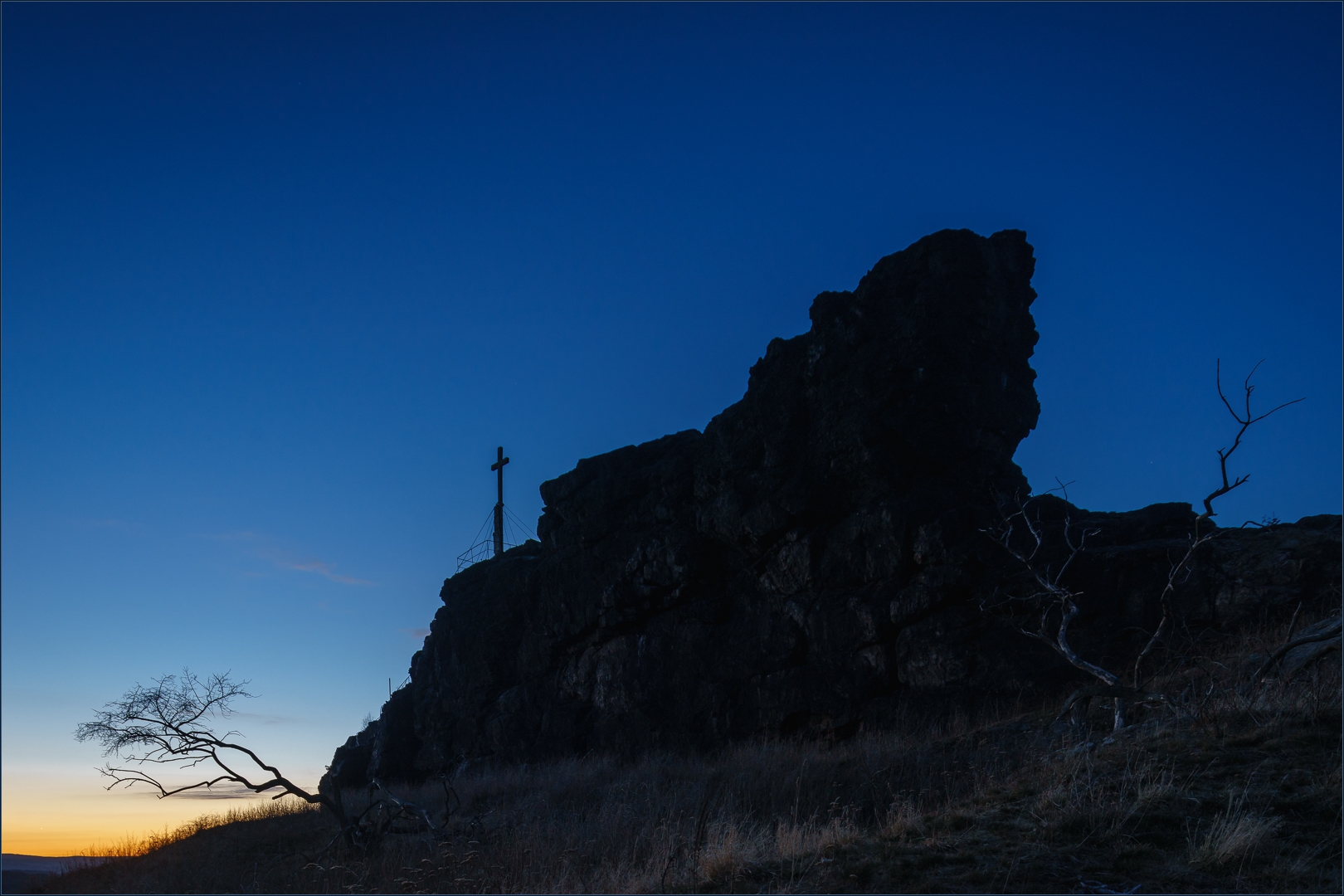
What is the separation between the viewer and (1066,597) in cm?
1677

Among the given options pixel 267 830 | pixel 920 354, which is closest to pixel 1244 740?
pixel 920 354

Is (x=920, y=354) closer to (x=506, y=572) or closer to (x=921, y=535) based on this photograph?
(x=921, y=535)

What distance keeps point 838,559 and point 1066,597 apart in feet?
26.3

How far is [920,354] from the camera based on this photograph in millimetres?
24859

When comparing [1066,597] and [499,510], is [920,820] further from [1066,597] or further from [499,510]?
[499,510]

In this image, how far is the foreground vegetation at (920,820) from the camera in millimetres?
8781

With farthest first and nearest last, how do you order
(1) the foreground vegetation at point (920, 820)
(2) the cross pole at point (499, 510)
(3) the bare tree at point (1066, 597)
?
(2) the cross pole at point (499, 510)
(3) the bare tree at point (1066, 597)
(1) the foreground vegetation at point (920, 820)

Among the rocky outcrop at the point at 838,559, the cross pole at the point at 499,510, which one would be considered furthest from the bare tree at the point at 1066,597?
the cross pole at the point at 499,510

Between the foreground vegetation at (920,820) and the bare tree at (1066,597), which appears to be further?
the bare tree at (1066,597)

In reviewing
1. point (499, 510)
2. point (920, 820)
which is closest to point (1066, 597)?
point (920, 820)

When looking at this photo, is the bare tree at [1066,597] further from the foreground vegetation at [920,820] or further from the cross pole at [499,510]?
the cross pole at [499,510]

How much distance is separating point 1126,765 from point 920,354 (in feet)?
51.1

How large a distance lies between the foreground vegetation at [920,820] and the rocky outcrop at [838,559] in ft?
5.65

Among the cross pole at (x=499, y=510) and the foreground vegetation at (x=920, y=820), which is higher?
the cross pole at (x=499, y=510)
